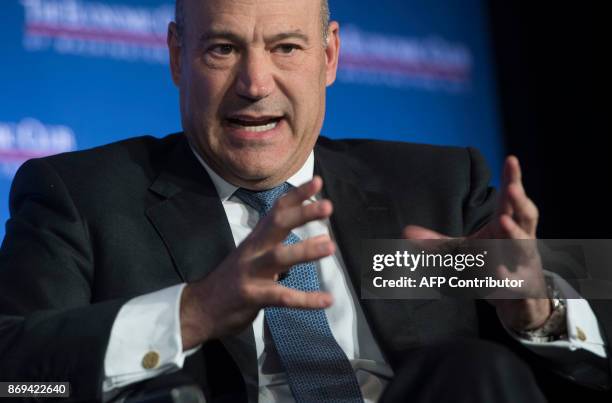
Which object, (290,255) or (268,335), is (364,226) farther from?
(290,255)

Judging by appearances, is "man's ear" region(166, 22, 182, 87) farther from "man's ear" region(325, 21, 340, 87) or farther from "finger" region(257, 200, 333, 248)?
"finger" region(257, 200, 333, 248)

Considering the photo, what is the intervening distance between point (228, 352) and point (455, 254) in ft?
1.57

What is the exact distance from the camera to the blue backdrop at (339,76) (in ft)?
8.23

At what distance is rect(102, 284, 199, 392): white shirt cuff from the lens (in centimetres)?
149

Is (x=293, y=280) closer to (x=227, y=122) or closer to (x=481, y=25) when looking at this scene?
(x=227, y=122)

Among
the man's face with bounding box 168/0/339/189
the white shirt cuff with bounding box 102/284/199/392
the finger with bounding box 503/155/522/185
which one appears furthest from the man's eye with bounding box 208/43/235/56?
the finger with bounding box 503/155/522/185

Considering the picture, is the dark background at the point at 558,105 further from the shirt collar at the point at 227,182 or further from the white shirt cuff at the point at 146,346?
the white shirt cuff at the point at 146,346

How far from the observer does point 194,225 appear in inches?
72.8

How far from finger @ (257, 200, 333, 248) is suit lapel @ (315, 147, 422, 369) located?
52 cm

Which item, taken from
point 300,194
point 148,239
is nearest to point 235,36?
point 148,239

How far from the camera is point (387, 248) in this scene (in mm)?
1895

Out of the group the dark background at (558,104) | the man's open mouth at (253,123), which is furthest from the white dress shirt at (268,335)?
the dark background at (558,104)

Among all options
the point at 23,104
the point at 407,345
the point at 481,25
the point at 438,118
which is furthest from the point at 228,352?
the point at 481,25

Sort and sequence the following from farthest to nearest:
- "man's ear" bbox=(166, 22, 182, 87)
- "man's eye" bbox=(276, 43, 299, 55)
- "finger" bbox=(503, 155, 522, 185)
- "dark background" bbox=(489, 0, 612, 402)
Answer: "dark background" bbox=(489, 0, 612, 402)
"man's ear" bbox=(166, 22, 182, 87)
"man's eye" bbox=(276, 43, 299, 55)
"finger" bbox=(503, 155, 522, 185)
